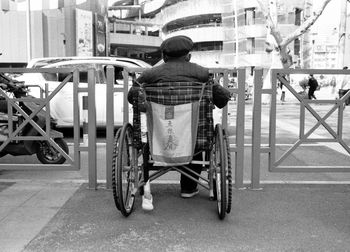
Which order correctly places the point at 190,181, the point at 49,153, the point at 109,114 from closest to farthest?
the point at 190,181 → the point at 109,114 → the point at 49,153

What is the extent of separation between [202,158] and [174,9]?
70.4m

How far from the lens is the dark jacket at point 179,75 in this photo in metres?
4.21

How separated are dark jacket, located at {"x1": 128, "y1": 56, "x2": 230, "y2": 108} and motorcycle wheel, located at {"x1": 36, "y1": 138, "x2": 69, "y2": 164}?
229 cm

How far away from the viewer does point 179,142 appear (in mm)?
4113

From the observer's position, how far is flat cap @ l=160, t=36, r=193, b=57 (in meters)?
4.27

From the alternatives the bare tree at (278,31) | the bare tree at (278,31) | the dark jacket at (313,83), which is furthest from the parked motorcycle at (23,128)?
the bare tree at (278,31)

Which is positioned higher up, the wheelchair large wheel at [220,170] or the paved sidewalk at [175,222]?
the wheelchair large wheel at [220,170]

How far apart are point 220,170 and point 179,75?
941 millimetres

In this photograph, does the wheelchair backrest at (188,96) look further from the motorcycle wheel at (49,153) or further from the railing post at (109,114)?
the motorcycle wheel at (49,153)

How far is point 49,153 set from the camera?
6.30 m

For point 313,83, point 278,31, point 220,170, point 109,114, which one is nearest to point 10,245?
point 220,170

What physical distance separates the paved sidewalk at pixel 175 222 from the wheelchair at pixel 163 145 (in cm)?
24

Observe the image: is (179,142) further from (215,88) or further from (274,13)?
(274,13)

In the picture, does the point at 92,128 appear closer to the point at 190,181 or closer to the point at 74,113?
the point at 74,113
